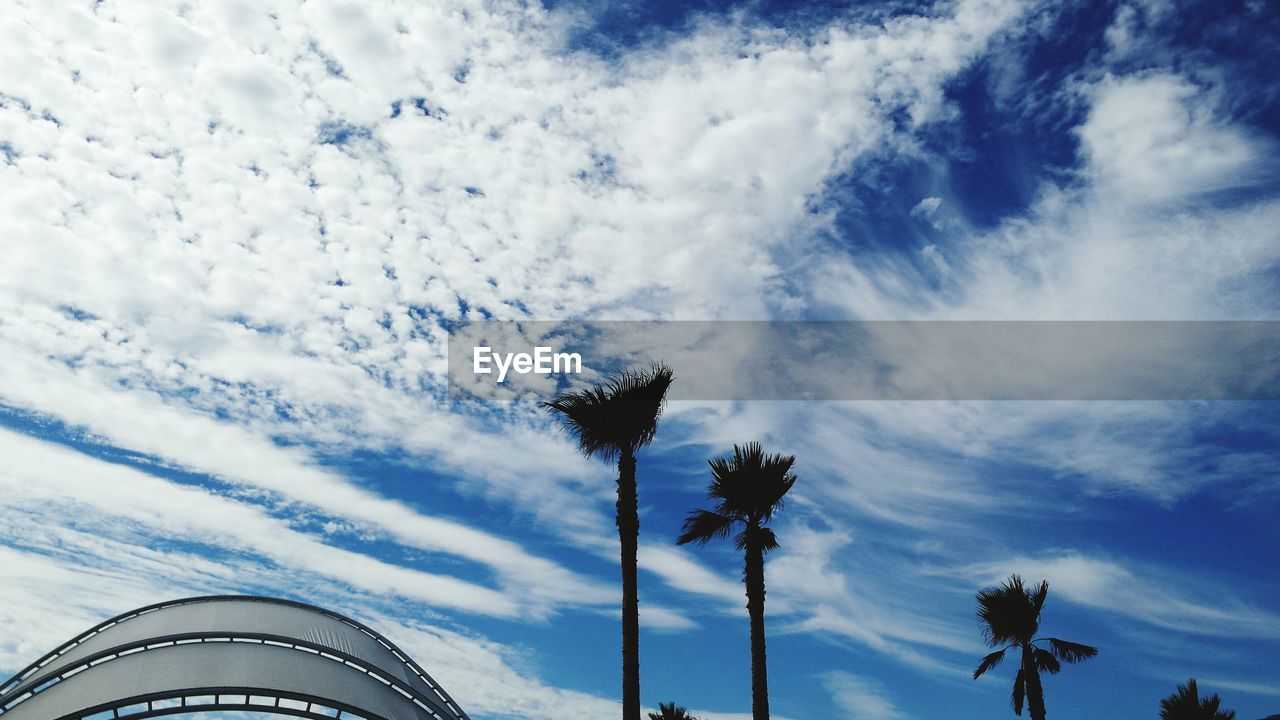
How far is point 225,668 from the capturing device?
20953 millimetres

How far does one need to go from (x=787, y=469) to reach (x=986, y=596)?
721 centimetres

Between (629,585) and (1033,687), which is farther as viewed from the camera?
(1033,687)

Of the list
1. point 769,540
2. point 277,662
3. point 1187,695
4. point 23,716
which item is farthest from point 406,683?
point 1187,695

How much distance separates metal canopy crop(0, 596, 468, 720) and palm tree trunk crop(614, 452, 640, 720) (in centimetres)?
611

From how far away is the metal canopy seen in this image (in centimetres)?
2039

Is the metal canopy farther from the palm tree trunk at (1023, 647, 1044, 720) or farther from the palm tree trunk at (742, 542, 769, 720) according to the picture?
the palm tree trunk at (1023, 647, 1044, 720)

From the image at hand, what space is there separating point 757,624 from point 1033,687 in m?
8.30

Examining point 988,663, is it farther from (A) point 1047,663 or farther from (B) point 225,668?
(B) point 225,668

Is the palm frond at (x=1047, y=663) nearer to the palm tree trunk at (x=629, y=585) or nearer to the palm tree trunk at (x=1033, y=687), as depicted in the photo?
the palm tree trunk at (x=1033, y=687)

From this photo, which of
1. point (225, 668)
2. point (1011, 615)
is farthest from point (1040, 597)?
point (225, 668)

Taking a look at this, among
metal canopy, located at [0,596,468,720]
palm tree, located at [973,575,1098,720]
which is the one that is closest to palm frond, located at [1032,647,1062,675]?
palm tree, located at [973,575,1098,720]

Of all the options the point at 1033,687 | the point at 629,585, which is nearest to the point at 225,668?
the point at 629,585

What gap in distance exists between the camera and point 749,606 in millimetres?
22828

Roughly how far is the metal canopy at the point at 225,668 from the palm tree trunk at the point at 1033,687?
1540 cm
